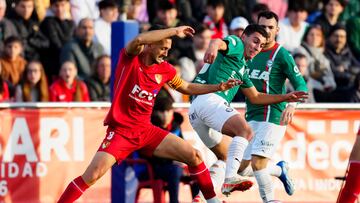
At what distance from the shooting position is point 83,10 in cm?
1833

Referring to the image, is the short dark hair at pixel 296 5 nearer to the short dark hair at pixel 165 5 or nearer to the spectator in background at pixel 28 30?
the short dark hair at pixel 165 5

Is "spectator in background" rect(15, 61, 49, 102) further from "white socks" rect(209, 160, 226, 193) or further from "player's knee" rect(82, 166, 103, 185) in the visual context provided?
"player's knee" rect(82, 166, 103, 185)

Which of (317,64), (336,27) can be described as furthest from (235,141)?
(336,27)

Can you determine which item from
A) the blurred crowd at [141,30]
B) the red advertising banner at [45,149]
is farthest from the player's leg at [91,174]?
the blurred crowd at [141,30]

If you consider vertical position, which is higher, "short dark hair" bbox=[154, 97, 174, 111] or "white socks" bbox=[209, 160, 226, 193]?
"short dark hair" bbox=[154, 97, 174, 111]

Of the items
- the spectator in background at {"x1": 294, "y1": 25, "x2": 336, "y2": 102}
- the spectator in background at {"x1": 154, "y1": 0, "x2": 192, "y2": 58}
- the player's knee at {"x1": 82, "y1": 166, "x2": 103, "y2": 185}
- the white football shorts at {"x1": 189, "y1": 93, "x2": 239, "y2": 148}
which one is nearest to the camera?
the player's knee at {"x1": 82, "y1": 166, "x2": 103, "y2": 185}

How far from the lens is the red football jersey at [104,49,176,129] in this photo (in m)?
12.2

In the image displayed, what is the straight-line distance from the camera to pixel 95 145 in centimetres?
1574

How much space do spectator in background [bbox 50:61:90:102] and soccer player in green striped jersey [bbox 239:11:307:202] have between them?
11.5ft

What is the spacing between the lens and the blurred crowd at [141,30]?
16.7 meters

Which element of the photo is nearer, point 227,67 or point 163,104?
point 227,67

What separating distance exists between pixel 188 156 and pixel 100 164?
3.46 feet

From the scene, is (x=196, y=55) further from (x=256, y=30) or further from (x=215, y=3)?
(x=256, y=30)

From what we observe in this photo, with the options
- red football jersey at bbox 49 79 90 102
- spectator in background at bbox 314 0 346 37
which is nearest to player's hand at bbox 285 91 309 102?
red football jersey at bbox 49 79 90 102
